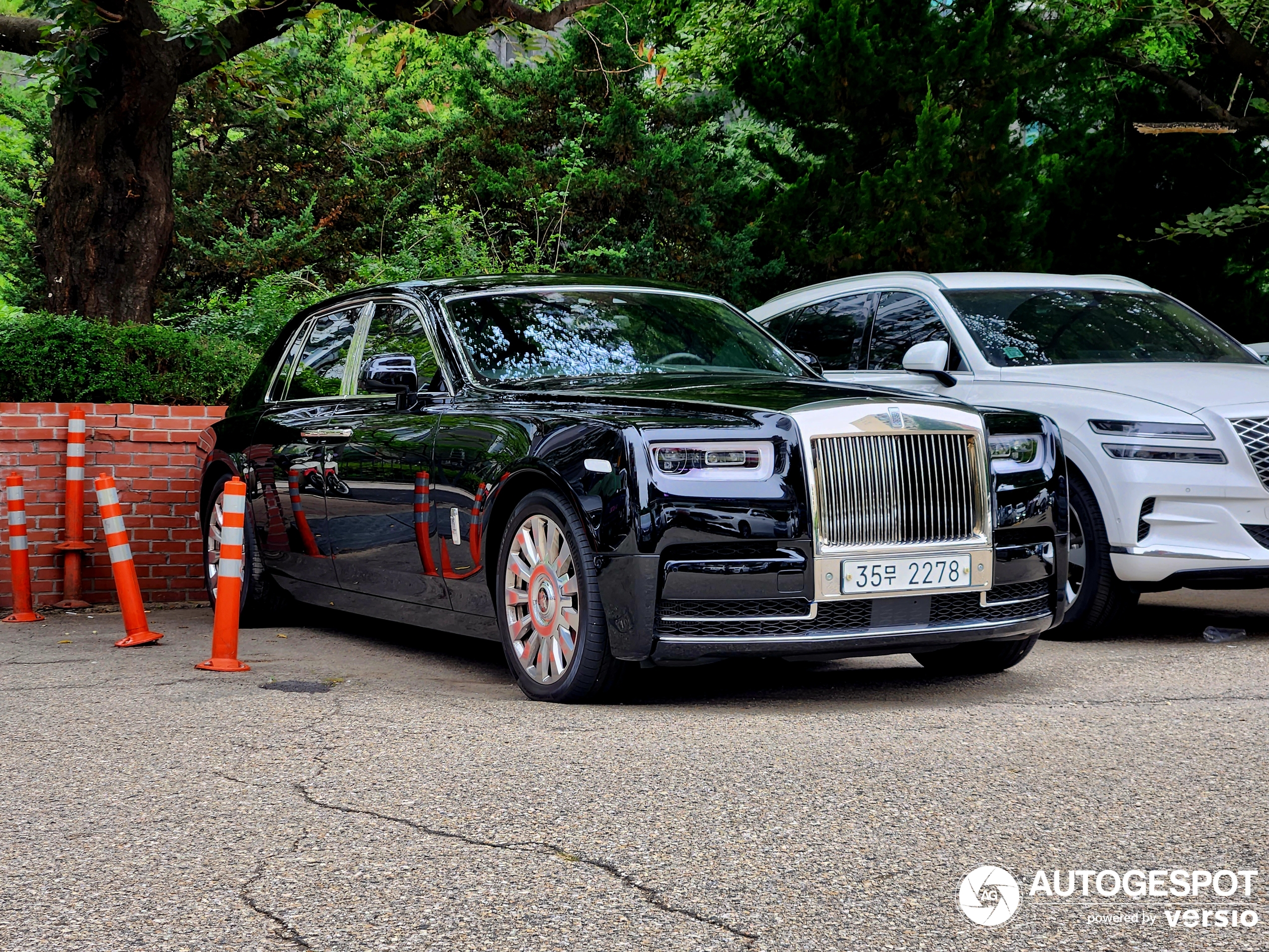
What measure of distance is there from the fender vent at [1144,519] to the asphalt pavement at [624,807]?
88cm

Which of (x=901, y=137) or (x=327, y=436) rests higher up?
(x=901, y=137)

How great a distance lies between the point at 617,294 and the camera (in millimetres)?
7215

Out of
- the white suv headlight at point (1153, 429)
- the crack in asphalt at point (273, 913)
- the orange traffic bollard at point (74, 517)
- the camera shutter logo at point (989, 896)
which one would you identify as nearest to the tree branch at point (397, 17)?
the orange traffic bollard at point (74, 517)

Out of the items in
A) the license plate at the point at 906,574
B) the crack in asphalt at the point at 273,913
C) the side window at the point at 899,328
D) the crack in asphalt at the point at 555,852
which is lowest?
the crack in asphalt at the point at 273,913

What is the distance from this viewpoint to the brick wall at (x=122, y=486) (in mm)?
9875

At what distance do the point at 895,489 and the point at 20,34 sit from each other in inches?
403

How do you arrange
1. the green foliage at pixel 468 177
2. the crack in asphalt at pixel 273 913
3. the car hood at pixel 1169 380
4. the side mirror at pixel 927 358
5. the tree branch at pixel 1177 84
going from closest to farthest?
the crack in asphalt at pixel 273 913 < the car hood at pixel 1169 380 < the side mirror at pixel 927 358 < the tree branch at pixel 1177 84 < the green foliage at pixel 468 177

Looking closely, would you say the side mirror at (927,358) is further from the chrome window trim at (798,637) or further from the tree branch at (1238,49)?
the tree branch at (1238,49)

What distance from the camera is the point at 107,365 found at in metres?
10.2

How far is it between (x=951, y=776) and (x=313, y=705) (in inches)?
101

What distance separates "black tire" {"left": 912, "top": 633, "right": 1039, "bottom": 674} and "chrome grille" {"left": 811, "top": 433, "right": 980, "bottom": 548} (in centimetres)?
84

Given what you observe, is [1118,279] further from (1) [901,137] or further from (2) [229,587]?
(1) [901,137]

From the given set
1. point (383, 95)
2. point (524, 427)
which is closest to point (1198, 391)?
point (524, 427)

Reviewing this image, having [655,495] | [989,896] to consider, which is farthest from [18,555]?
[989,896]
